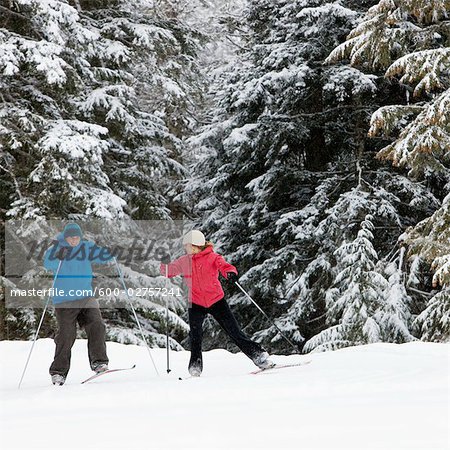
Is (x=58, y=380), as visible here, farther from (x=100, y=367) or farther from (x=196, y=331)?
(x=196, y=331)

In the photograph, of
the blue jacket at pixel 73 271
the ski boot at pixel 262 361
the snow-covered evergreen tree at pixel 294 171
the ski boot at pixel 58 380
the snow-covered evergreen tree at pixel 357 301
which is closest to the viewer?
the ski boot at pixel 58 380

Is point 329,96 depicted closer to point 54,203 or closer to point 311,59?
point 311,59

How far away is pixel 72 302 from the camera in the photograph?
22.4ft

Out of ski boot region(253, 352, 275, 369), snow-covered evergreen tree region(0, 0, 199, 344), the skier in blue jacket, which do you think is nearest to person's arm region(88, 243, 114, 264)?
the skier in blue jacket

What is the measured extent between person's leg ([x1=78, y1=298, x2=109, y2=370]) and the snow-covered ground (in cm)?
24

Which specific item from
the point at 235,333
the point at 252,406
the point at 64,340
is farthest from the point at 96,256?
the point at 252,406

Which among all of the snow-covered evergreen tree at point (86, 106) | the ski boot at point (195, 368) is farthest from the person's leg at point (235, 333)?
the snow-covered evergreen tree at point (86, 106)

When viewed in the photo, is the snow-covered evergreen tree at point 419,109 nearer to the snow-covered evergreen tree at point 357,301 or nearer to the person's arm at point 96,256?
the snow-covered evergreen tree at point 357,301

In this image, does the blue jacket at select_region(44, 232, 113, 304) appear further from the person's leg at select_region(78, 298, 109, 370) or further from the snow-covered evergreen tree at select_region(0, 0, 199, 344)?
the snow-covered evergreen tree at select_region(0, 0, 199, 344)

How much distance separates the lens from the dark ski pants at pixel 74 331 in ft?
22.0

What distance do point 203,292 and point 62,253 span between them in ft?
4.78

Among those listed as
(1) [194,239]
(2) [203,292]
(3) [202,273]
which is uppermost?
(1) [194,239]

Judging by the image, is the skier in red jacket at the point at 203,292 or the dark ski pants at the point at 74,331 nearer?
the dark ski pants at the point at 74,331

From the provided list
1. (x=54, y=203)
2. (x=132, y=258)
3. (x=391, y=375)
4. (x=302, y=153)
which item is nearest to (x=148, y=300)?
(x=132, y=258)
